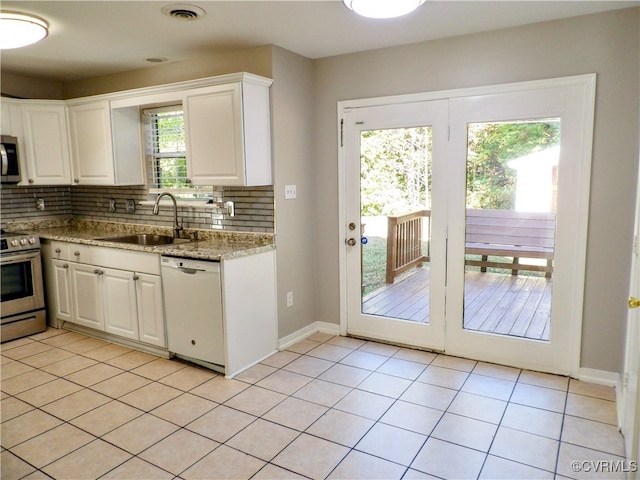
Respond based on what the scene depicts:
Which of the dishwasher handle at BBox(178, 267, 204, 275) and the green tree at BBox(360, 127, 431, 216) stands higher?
the green tree at BBox(360, 127, 431, 216)

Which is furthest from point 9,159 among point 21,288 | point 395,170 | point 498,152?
point 498,152

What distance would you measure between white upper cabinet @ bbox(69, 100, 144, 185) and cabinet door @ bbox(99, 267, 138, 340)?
95 cm

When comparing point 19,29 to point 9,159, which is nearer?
point 19,29

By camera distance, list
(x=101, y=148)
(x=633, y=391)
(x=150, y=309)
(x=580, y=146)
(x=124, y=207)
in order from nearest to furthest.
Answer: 1. (x=633, y=391)
2. (x=580, y=146)
3. (x=150, y=309)
4. (x=101, y=148)
5. (x=124, y=207)

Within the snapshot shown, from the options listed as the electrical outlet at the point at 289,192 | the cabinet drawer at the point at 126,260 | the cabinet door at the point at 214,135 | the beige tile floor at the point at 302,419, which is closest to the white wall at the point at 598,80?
the beige tile floor at the point at 302,419

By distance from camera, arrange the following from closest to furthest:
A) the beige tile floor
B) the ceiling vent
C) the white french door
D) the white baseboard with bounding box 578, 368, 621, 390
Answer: the beige tile floor → the ceiling vent → the white baseboard with bounding box 578, 368, 621, 390 → the white french door

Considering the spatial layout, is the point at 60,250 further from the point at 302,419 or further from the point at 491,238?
the point at 491,238

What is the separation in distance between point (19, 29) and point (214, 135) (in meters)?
1.33

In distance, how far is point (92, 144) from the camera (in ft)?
13.9

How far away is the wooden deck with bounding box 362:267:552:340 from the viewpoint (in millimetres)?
3213

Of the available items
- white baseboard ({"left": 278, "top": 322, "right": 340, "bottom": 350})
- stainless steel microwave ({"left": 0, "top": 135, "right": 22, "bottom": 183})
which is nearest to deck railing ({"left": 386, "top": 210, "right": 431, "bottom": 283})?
white baseboard ({"left": 278, "top": 322, "right": 340, "bottom": 350})

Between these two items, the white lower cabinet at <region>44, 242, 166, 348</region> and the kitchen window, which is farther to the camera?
the kitchen window

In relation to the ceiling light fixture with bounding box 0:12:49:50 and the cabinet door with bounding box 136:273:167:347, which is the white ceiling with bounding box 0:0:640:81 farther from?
the cabinet door with bounding box 136:273:167:347

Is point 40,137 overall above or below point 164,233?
above
